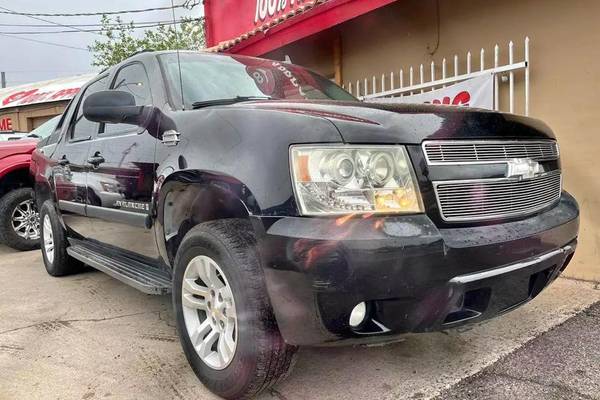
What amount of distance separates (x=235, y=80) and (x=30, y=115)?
2140 centimetres

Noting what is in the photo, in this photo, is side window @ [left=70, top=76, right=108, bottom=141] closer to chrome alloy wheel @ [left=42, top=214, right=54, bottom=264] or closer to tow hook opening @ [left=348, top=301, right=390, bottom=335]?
chrome alloy wheel @ [left=42, top=214, right=54, bottom=264]

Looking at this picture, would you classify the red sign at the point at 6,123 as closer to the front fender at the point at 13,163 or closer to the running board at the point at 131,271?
the front fender at the point at 13,163

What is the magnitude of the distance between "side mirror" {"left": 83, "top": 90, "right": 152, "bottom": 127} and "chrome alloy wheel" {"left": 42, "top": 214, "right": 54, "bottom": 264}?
242cm

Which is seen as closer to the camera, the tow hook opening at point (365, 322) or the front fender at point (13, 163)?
the tow hook opening at point (365, 322)

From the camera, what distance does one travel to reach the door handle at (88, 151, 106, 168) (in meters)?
3.52

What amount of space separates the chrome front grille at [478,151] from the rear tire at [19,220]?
19.4 feet

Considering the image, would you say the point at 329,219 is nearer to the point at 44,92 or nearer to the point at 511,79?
the point at 511,79

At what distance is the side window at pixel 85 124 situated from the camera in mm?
4011

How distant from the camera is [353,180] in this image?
6.57ft

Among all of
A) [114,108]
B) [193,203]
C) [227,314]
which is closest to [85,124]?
[114,108]

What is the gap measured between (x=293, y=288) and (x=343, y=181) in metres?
0.46

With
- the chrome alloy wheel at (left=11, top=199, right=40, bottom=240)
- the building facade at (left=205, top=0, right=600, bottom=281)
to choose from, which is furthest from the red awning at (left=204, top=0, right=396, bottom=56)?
the chrome alloy wheel at (left=11, top=199, right=40, bottom=240)

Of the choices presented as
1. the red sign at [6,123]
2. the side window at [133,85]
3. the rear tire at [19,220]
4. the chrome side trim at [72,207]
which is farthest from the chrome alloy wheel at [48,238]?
the red sign at [6,123]

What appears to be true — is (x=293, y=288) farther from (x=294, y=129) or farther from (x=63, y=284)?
(x=63, y=284)
